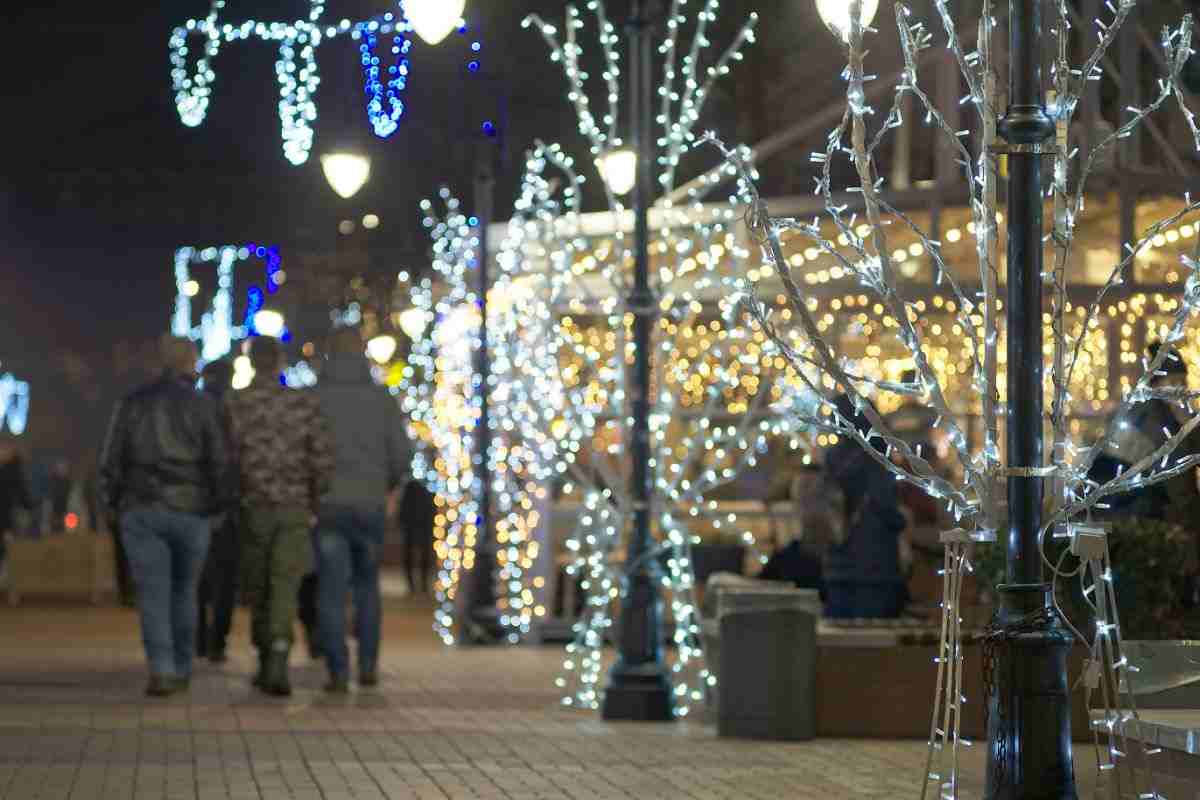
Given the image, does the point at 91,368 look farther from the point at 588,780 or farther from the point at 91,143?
the point at 588,780

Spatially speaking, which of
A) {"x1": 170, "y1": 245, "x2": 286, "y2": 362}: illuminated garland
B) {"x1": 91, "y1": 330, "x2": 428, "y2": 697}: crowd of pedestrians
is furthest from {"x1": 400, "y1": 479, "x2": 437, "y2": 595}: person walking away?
{"x1": 91, "y1": 330, "x2": 428, "y2": 697}: crowd of pedestrians

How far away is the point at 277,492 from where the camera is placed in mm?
14695

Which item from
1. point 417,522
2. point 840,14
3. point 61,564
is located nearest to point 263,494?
point 840,14

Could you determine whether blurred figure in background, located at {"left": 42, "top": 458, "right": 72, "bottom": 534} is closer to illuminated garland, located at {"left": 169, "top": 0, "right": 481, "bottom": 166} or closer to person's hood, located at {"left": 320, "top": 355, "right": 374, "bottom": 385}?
illuminated garland, located at {"left": 169, "top": 0, "right": 481, "bottom": 166}

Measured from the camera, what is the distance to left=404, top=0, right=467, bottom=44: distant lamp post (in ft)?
46.0

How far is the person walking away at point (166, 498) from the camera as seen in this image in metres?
14.1

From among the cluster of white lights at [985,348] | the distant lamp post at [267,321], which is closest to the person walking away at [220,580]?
the cluster of white lights at [985,348]

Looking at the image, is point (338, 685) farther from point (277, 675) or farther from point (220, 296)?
point (220, 296)

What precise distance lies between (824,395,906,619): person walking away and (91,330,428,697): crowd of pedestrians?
3.05 m

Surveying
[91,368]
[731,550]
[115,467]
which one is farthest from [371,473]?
[91,368]

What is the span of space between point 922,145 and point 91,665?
1041 cm

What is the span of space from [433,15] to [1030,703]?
7.56 meters

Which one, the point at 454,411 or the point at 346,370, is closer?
the point at 346,370

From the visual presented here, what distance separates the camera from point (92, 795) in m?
9.41
